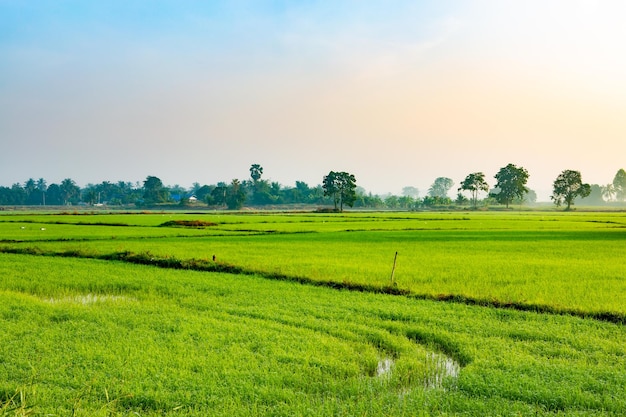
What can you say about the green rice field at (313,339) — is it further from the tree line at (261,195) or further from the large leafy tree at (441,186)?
the large leafy tree at (441,186)

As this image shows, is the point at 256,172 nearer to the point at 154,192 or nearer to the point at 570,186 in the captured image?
the point at 154,192

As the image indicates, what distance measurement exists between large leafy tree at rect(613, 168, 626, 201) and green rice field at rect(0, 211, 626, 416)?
618ft

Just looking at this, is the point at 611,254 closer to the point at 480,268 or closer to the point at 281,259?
the point at 480,268

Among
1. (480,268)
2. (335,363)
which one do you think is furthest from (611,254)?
(335,363)

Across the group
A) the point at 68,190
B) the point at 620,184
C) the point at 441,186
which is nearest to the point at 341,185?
the point at 68,190

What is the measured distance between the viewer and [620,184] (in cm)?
17350

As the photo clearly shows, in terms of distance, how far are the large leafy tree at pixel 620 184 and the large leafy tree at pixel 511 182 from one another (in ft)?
309

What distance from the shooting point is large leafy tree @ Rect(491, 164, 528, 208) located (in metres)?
101

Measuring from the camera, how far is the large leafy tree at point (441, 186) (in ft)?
588

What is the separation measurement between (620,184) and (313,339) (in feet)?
673

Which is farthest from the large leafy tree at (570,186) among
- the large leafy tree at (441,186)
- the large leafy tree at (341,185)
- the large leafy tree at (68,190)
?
the large leafy tree at (68,190)

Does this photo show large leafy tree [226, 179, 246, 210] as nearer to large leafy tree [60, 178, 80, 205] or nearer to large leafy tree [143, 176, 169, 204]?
large leafy tree [143, 176, 169, 204]

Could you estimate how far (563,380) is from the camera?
210 inches

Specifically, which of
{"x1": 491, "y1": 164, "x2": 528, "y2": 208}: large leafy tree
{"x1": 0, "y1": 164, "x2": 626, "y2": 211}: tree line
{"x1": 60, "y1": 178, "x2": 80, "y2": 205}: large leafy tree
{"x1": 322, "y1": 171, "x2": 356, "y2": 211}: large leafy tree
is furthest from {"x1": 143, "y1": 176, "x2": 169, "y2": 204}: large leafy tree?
{"x1": 491, "y1": 164, "x2": 528, "y2": 208}: large leafy tree
